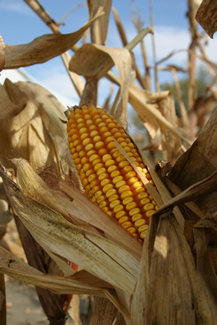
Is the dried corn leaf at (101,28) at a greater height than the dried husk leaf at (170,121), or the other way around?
the dried corn leaf at (101,28)

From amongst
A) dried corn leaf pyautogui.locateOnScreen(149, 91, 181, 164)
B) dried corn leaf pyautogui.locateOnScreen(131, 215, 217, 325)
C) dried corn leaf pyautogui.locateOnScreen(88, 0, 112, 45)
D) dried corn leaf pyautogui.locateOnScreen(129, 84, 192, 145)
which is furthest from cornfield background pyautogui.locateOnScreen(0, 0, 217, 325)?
dried corn leaf pyautogui.locateOnScreen(149, 91, 181, 164)

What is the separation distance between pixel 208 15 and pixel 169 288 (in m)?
0.84

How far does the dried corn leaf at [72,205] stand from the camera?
880 millimetres

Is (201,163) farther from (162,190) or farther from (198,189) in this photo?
(198,189)

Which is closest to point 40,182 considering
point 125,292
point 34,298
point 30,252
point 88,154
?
point 88,154

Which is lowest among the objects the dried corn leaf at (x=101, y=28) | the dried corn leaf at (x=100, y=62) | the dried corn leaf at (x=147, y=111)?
the dried corn leaf at (x=147, y=111)

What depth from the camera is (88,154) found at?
3.51 feet

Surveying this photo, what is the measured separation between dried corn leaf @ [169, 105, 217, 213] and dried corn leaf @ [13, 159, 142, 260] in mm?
273

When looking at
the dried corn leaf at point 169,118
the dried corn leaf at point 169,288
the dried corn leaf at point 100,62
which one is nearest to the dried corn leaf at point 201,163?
the dried corn leaf at point 169,288

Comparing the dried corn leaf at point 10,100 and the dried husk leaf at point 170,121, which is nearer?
the dried corn leaf at point 10,100

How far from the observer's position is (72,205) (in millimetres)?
961

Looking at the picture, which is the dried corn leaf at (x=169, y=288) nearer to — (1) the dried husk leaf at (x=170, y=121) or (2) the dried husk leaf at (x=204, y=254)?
(2) the dried husk leaf at (x=204, y=254)

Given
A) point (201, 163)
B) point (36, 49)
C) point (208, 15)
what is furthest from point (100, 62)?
point (201, 163)

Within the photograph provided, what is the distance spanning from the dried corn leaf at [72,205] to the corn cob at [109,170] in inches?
2.4
